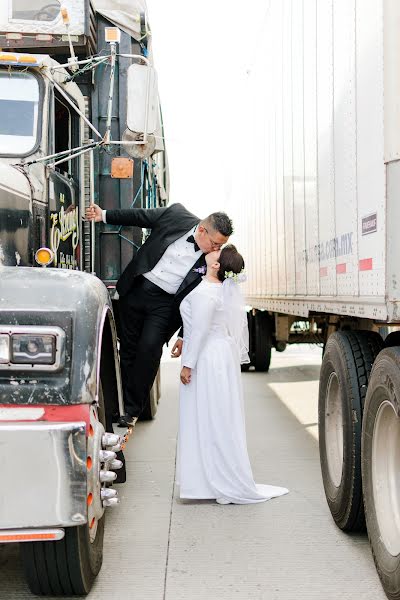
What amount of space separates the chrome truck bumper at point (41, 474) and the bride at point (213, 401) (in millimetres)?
2473

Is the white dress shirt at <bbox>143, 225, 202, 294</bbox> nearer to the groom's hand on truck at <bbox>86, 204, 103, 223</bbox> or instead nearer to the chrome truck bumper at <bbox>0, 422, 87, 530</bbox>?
the groom's hand on truck at <bbox>86, 204, 103, 223</bbox>

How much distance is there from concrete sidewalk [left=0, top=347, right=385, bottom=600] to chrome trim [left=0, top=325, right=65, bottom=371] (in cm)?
141

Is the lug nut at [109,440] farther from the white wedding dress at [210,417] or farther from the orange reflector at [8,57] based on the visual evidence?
the orange reflector at [8,57]

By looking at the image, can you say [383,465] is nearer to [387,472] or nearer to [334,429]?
[387,472]

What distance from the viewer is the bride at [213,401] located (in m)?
5.40

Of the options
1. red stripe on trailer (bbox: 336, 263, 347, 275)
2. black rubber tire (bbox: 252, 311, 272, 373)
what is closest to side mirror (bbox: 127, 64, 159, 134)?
red stripe on trailer (bbox: 336, 263, 347, 275)

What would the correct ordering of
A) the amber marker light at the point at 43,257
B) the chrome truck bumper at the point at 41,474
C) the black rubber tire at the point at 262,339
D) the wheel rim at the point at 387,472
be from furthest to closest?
1. the black rubber tire at the point at 262,339
2. the amber marker light at the point at 43,257
3. the wheel rim at the point at 387,472
4. the chrome truck bumper at the point at 41,474

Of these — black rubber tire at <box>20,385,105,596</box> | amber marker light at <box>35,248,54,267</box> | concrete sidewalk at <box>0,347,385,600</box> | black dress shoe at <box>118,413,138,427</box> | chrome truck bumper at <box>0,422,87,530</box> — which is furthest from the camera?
black dress shoe at <box>118,413,138,427</box>

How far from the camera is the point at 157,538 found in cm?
466

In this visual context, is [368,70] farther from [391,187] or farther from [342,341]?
[342,341]

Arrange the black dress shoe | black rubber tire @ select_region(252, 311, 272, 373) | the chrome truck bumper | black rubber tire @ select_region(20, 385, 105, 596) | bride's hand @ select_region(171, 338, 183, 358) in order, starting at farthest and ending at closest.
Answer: black rubber tire @ select_region(252, 311, 272, 373) → bride's hand @ select_region(171, 338, 183, 358) → the black dress shoe → black rubber tire @ select_region(20, 385, 105, 596) → the chrome truck bumper

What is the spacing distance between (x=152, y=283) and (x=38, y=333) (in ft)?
9.11

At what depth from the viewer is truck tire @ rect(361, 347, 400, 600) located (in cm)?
351

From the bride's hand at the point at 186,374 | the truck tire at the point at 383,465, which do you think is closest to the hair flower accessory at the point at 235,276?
the bride's hand at the point at 186,374
